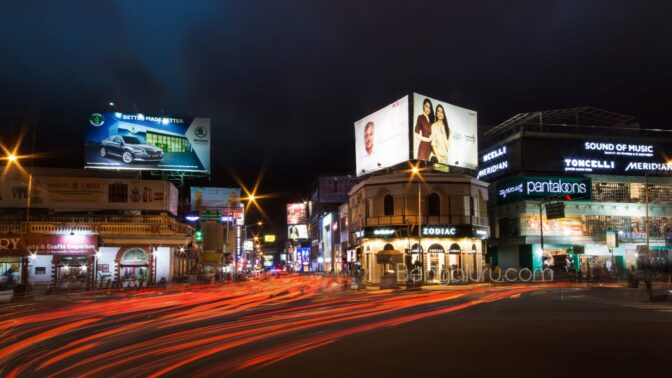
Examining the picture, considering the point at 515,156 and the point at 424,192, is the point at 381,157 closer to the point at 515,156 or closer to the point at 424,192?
the point at 424,192

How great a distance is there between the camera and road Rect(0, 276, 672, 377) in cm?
1073

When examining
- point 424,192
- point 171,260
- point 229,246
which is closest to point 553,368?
point 424,192

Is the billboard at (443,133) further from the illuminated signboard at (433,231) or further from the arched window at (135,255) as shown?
the arched window at (135,255)

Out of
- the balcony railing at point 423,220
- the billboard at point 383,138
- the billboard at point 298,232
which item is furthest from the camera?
the billboard at point 298,232

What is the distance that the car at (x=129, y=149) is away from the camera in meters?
51.0

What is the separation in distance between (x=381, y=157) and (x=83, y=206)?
29254 millimetres

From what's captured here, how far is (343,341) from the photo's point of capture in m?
14.0

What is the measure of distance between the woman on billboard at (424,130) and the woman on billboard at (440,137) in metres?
0.58

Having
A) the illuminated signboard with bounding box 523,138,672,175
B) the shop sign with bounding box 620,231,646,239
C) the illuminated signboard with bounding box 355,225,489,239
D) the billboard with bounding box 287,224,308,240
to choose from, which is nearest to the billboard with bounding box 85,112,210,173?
the illuminated signboard with bounding box 355,225,489,239

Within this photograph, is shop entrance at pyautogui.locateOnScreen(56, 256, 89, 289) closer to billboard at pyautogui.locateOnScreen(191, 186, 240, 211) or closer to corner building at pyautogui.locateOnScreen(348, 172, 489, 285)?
corner building at pyautogui.locateOnScreen(348, 172, 489, 285)

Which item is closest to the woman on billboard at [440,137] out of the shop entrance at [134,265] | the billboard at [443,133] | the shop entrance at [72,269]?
the billboard at [443,133]

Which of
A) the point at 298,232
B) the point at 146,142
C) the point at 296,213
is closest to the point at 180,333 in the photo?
the point at 146,142

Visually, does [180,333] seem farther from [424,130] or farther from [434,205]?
[424,130]

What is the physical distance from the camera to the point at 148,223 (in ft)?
161
